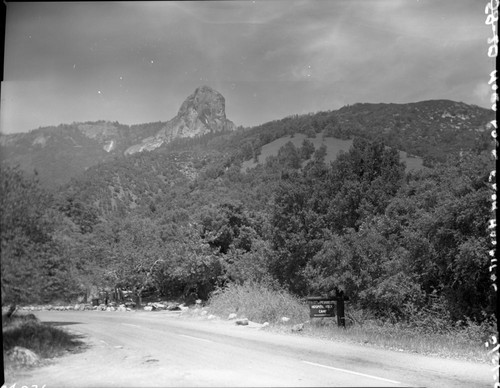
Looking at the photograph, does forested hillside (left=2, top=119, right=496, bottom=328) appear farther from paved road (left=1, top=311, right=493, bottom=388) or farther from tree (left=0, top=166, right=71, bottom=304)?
paved road (left=1, top=311, right=493, bottom=388)

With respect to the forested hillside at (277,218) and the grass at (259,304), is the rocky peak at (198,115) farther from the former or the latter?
the grass at (259,304)

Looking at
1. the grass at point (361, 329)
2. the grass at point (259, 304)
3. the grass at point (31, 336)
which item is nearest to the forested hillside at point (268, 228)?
the grass at point (31, 336)

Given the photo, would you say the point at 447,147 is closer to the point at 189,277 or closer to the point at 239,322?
the point at 189,277

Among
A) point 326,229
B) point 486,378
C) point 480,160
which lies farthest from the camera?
point 326,229

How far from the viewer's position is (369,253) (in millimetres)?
16828

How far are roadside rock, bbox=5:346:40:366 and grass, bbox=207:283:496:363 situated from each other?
28.9 feet

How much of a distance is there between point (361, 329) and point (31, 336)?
36.3 ft

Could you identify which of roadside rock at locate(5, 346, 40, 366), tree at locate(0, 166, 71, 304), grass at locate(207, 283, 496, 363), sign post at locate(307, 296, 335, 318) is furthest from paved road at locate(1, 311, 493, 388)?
sign post at locate(307, 296, 335, 318)

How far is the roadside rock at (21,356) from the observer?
5051mm

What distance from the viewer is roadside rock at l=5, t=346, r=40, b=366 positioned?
16.6 ft

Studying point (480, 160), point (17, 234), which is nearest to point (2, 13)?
point (17, 234)

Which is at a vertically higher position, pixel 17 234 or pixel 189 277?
pixel 17 234

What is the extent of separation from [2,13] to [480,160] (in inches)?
471

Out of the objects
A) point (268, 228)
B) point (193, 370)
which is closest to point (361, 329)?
point (193, 370)
